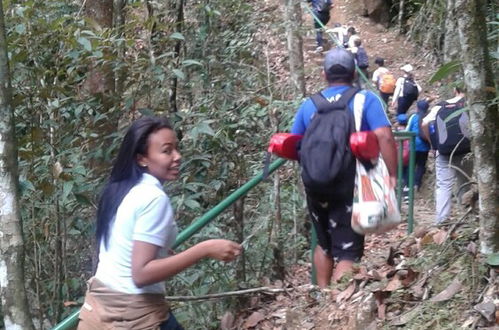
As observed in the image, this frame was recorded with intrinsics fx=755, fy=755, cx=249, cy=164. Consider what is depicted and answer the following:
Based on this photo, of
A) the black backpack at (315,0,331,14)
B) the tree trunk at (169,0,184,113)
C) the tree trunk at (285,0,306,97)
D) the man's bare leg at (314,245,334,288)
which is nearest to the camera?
the man's bare leg at (314,245,334,288)

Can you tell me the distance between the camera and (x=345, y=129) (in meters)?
4.34

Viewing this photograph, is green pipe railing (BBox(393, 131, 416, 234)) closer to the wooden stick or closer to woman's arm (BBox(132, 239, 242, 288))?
the wooden stick

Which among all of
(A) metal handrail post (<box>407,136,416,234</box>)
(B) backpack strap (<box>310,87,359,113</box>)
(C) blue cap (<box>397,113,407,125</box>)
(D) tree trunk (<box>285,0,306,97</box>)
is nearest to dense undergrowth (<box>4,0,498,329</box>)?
(B) backpack strap (<box>310,87,359,113</box>)

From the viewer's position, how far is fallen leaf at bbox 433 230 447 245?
4360 mm

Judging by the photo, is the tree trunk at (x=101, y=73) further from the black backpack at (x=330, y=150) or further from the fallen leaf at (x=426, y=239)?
the fallen leaf at (x=426, y=239)

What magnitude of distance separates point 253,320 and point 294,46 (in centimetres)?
513

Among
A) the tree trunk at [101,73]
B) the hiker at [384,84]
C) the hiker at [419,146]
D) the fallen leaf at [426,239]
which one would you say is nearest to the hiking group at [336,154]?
the fallen leaf at [426,239]

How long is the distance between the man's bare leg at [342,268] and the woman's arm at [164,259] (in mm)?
2131

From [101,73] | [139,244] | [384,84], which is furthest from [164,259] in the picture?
[384,84]

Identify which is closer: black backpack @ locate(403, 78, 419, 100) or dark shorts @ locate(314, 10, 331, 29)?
black backpack @ locate(403, 78, 419, 100)

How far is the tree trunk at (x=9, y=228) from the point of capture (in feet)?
11.7

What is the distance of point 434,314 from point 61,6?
4100 mm

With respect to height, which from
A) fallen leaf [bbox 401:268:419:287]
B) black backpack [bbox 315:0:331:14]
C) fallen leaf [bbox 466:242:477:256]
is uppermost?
black backpack [bbox 315:0:331:14]

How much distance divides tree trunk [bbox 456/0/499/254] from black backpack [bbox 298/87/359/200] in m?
0.82
